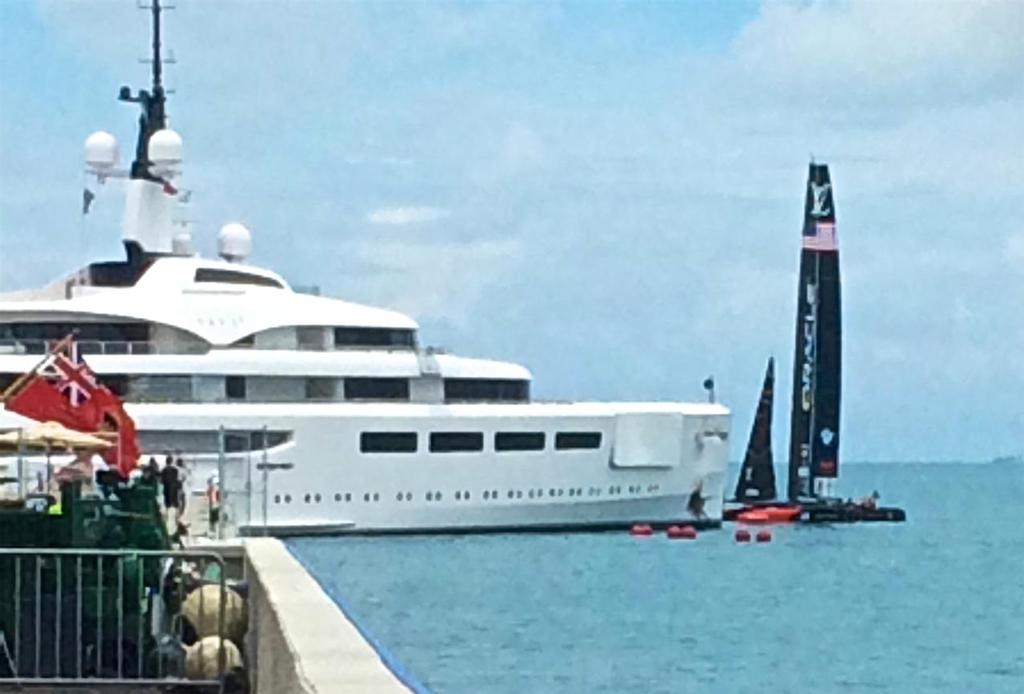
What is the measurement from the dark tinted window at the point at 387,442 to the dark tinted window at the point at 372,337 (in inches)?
101

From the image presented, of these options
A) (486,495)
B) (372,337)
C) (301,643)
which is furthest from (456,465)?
(301,643)

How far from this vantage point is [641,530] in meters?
51.8

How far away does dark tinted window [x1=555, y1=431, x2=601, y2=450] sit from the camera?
49469 mm

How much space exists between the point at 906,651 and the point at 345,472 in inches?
708

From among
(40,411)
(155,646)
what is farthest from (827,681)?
(155,646)

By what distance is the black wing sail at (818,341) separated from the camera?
5994 centimetres

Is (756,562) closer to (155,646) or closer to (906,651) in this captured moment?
(906,651)

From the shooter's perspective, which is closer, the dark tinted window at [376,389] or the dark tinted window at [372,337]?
the dark tinted window at [376,389]

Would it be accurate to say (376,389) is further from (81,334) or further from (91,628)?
(91,628)

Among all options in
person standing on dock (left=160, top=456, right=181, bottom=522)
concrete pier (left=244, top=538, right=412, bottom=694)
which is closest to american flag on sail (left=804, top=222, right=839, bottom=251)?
person standing on dock (left=160, top=456, right=181, bottom=522)

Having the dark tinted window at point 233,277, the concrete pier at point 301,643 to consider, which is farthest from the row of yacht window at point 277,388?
the concrete pier at point 301,643

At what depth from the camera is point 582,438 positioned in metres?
49.8

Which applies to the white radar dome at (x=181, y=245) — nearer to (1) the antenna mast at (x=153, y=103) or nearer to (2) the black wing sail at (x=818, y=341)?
(1) the antenna mast at (x=153, y=103)

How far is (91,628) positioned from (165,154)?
42815 mm
